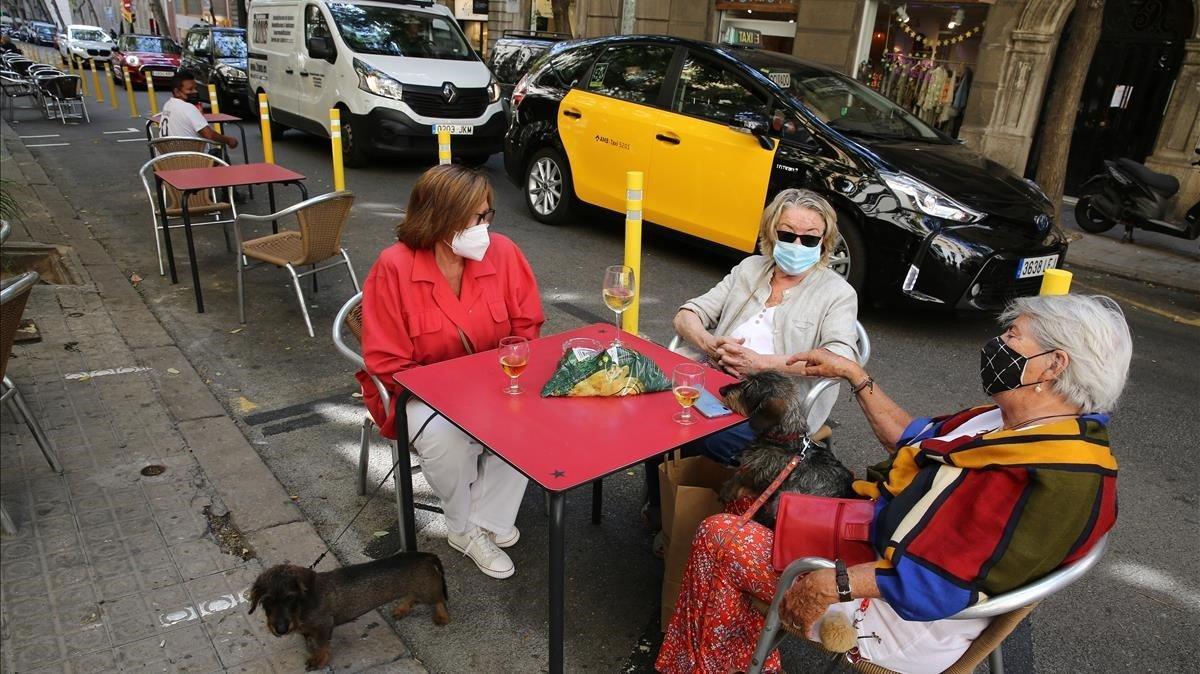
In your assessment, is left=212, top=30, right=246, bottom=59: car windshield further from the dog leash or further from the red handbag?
the red handbag

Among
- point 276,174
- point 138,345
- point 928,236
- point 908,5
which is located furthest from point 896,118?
point 908,5

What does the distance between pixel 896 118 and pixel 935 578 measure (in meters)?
5.33

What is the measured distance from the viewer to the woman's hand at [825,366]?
2545 mm

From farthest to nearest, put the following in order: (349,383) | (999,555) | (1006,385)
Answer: (349,383)
(1006,385)
(999,555)

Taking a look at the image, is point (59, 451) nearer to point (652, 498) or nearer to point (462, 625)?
point (462, 625)

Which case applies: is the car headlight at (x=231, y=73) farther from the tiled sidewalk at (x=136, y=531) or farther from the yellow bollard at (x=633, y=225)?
the yellow bollard at (x=633, y=225)

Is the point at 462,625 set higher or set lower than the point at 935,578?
lower

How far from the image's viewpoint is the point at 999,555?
1604 millimetres

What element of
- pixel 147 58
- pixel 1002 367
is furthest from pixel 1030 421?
pixel 147 58

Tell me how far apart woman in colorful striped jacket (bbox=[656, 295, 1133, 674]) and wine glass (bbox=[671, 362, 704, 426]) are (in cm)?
31

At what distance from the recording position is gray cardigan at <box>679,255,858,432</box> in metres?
2.78

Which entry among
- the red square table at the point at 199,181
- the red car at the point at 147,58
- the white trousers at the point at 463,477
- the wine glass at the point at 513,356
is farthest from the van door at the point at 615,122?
the red car at the point at 147,58

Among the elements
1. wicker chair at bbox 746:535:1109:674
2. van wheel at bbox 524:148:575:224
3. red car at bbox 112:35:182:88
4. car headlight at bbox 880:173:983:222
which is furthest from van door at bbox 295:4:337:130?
red car at bbox 112:35:182:88

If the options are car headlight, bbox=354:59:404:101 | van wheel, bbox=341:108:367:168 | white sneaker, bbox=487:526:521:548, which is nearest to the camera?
white sneaker, bbox=487:526:521:548
